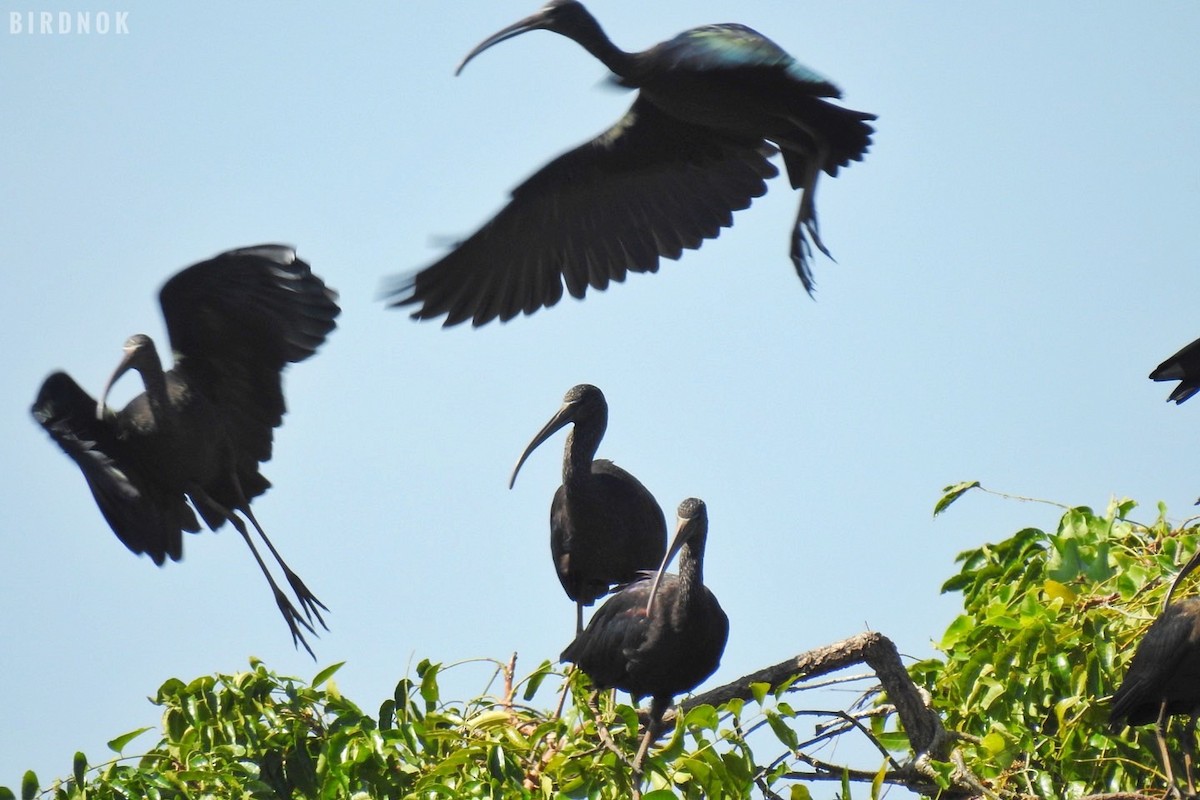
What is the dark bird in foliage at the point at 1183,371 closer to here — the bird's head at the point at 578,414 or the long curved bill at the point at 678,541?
the long curved bill at the point at 678,541

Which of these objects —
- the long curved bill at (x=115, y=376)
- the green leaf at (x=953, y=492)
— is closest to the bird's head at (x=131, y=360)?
the long curved bill at (x=115, y=376)

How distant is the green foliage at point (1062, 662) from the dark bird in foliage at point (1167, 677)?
9 centimetres

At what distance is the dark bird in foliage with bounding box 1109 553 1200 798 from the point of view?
5.62 m

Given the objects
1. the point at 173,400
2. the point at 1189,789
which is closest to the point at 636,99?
the point at 173,400

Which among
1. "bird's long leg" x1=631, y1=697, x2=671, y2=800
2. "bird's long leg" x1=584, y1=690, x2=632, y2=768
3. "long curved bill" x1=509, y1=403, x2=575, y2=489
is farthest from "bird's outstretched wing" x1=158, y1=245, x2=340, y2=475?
"bird's long leg" x1=584, y1=690, x2=632, y2=768

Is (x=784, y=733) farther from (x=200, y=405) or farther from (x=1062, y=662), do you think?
(x=200, y=405)

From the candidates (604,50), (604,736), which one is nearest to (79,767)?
(604,736)

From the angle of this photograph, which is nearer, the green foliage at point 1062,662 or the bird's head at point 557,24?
the green foliage at point 1062,662

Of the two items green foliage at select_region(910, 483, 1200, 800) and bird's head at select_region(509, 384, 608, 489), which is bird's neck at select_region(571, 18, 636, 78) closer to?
bird's head at select_region(509, 384, 608, 489)

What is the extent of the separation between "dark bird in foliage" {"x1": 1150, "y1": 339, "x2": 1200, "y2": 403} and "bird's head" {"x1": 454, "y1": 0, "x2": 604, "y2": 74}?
2.82m

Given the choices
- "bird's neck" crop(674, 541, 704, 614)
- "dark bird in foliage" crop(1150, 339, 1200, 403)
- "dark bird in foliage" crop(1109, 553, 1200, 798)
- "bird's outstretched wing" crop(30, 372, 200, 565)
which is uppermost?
"bird's outstretched wing" crop(30, 372, 200, 565)

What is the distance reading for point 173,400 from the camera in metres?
7.64

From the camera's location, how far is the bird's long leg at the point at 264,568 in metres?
7.43

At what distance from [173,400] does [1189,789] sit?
448 centimetres
